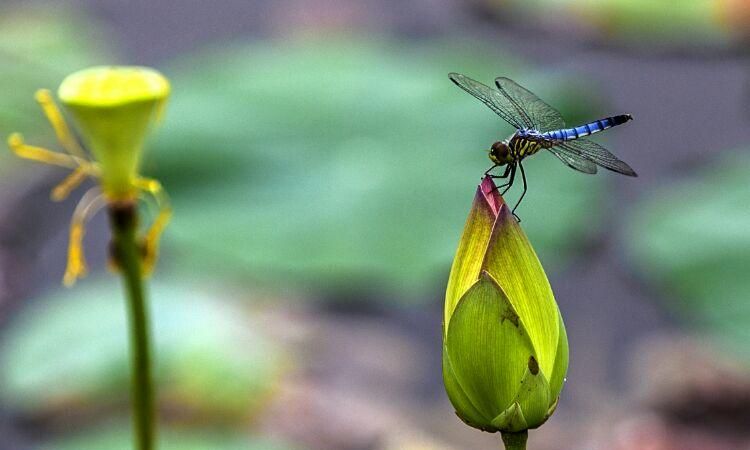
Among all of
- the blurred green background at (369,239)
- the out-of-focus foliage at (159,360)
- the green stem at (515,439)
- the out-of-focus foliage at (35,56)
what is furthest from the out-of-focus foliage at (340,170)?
the green stem at (515,439)

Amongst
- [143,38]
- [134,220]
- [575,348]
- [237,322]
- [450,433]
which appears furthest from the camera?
[143,38]

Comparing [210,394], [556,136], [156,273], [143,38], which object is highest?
[143,38]

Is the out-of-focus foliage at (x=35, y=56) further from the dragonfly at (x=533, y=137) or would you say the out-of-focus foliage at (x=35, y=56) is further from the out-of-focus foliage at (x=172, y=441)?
the dragonfly at (x=533, y=137)

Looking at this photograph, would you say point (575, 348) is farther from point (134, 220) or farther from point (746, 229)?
point (134, 220)

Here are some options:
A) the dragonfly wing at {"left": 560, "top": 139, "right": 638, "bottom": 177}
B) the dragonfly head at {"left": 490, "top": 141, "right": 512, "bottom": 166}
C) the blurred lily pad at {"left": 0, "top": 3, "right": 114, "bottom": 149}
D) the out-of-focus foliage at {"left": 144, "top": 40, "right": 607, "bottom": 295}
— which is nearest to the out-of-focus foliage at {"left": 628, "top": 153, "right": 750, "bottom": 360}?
the out-of-focus foliage at {"left": 144, "top": 40, "right": 607, "bottom": 295}

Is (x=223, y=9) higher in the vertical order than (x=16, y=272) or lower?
higher

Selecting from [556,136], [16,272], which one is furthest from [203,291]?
[556,136]
